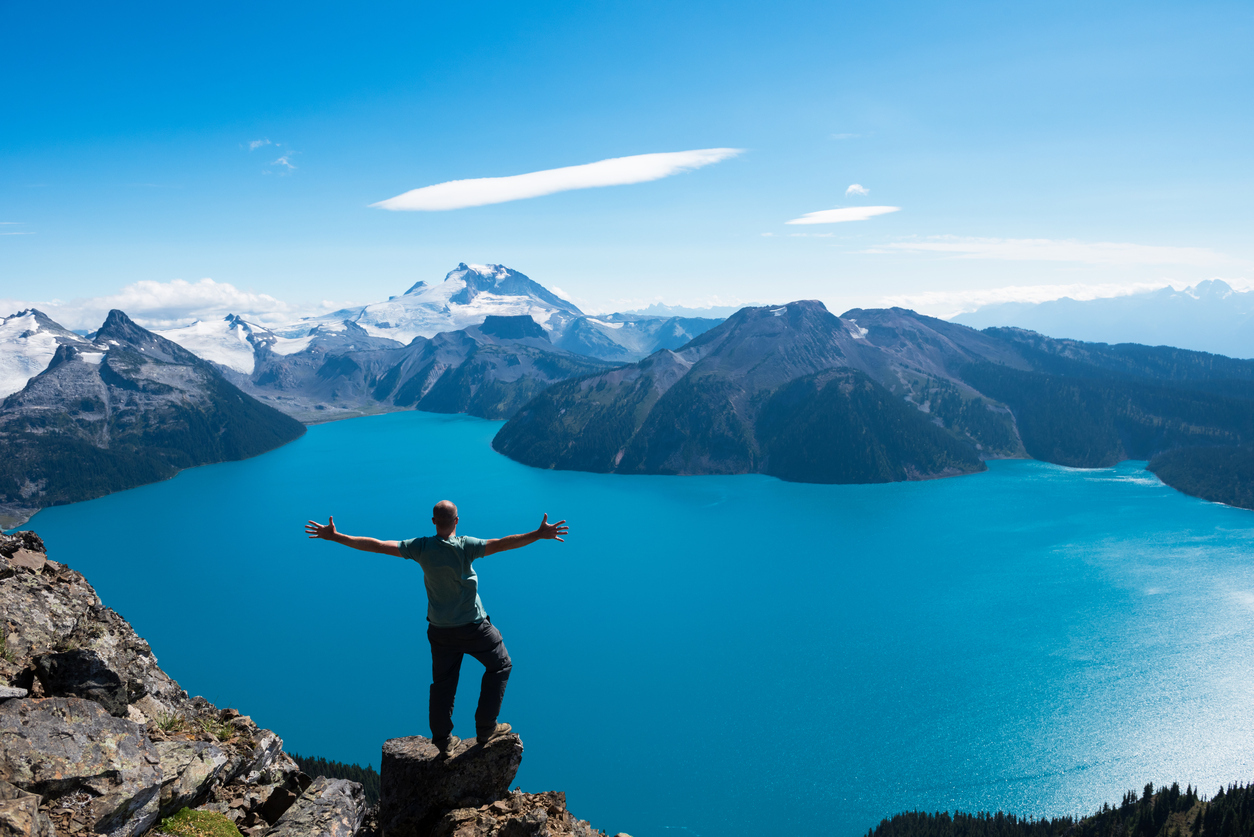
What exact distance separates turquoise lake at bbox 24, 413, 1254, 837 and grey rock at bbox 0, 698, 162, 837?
180 feet

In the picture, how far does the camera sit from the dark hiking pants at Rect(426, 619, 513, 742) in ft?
40.7

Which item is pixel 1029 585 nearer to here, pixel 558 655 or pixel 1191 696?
pixel 1191 696

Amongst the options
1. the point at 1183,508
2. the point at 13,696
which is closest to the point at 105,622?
the point at 13,696

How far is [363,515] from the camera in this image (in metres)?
157

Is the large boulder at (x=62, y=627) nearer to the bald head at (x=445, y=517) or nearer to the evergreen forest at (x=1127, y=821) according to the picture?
the bald head at (x=445, y=517)

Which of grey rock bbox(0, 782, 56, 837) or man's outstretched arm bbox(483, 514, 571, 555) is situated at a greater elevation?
man's outstretched arm bbox(483, 514, 571, 555)

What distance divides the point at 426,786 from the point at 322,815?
1951 millimetres

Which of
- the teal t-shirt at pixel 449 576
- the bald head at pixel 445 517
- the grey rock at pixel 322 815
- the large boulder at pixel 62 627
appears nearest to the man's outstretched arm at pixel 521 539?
the teal t-shirt at pixel 449 576

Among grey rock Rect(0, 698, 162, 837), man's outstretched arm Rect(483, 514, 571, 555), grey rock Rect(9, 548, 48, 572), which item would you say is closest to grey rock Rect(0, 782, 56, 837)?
grey rock Rect(0, 698, 162, 837)

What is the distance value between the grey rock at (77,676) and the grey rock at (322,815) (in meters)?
3.61

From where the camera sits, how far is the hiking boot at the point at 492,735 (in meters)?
12.9

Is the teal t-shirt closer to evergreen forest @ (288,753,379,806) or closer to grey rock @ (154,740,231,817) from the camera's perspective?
grey rock @ (154,740,231,817)

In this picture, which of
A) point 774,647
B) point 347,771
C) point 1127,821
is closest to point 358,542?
point 347,771

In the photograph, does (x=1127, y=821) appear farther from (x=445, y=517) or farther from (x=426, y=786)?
(x=445, y=517)
